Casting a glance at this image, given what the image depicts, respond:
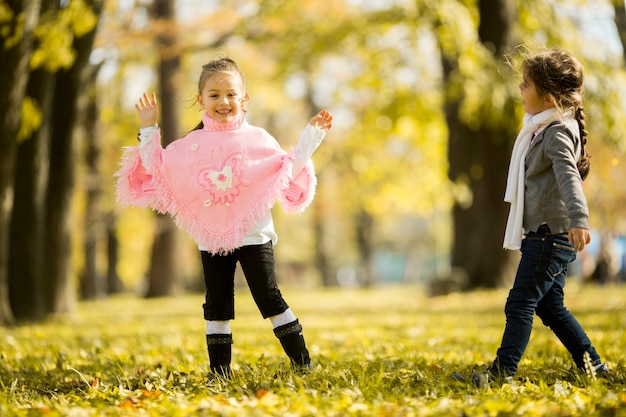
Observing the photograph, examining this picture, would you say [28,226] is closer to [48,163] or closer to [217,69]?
[48,163]

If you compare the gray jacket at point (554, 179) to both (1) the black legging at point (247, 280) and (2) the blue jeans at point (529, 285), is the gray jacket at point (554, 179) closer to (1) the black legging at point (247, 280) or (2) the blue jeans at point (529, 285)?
(2) the blue jeans at point (529, 285)

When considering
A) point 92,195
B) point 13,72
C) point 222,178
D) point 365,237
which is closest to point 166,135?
point 92,195

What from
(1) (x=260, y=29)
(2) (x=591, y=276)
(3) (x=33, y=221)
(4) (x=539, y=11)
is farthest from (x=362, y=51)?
(2) (x=591, y=276)

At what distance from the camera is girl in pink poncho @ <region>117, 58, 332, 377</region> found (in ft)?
14.9

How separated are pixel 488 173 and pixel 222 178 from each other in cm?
1007

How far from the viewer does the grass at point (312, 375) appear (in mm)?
3553

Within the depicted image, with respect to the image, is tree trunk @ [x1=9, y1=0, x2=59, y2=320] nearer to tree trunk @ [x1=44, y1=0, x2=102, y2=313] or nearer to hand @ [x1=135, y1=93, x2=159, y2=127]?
tree trunk @ [x1=44, y1=0, x2=102, y2=313]

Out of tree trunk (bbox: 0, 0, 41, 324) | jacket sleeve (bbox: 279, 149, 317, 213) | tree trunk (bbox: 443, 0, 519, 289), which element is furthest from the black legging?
tree trunk (bbox: 443, 0, 519, 289)

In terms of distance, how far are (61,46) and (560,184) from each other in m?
6.09

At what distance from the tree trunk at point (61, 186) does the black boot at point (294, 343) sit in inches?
285

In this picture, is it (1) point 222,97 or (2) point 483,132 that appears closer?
(1) point 222,97

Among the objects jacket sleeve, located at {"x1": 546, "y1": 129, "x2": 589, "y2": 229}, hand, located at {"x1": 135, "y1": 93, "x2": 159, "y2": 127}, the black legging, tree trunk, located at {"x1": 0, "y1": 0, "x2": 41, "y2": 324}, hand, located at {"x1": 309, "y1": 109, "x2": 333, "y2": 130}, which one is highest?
tree trunk, located at {"x1": 0, "y1": 0, "x2": 41, "y2": 324}

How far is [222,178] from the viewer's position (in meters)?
4.56

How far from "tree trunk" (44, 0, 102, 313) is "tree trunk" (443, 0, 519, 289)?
20.4ft
